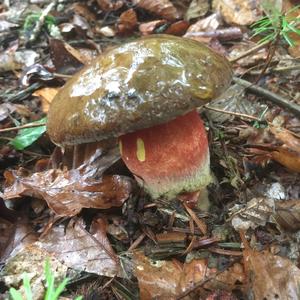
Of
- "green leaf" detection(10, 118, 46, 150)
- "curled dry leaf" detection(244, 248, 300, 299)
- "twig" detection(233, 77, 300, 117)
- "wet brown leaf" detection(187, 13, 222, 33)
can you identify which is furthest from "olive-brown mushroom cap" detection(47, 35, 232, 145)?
"wet brown leaf" detection(187, 13, 222, 33)

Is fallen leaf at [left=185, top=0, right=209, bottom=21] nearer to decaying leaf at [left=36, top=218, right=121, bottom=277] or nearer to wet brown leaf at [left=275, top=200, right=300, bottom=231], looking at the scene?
wet brown leaf at [left=275, top=200, right=300, bottom=231]

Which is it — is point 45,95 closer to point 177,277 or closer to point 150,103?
point 150,103

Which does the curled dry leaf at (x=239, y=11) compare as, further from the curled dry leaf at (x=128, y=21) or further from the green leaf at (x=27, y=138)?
the green leaf at (x=27, y=138)

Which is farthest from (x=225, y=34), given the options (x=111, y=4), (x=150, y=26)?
(x=111, y=4)

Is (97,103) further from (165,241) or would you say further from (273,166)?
(273,166)

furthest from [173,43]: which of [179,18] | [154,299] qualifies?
[179,18]

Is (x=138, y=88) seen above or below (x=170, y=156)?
above
